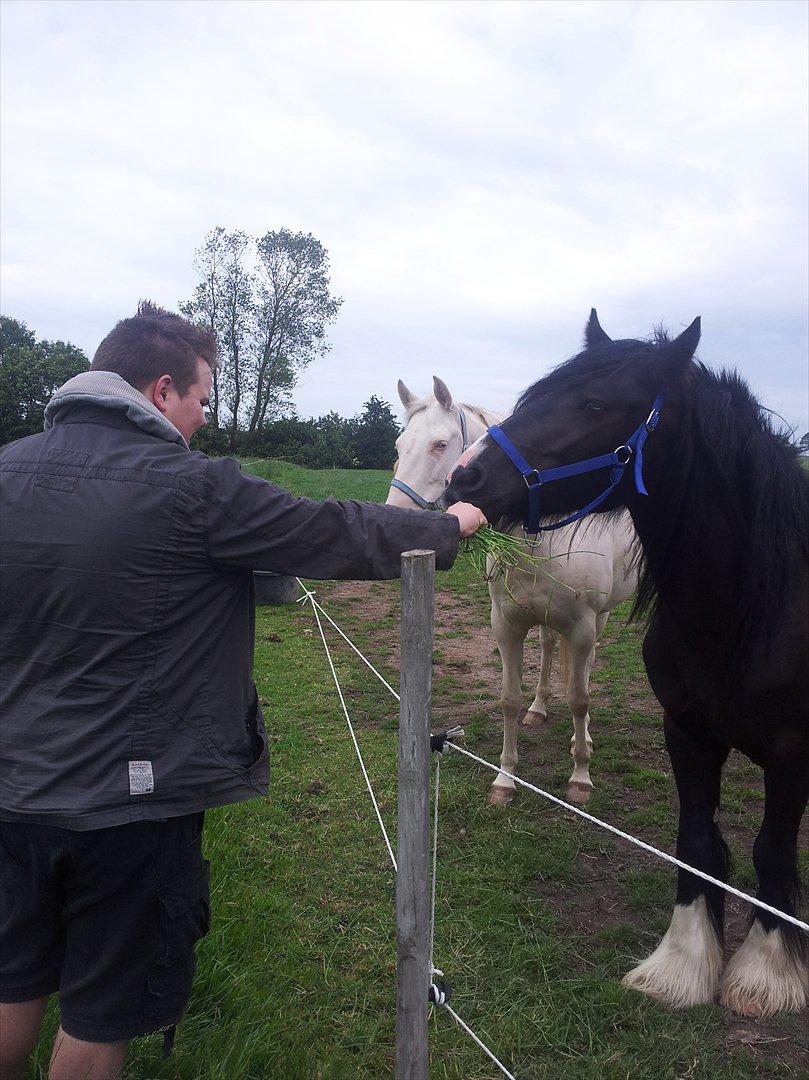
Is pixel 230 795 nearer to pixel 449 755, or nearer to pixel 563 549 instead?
pixel 563 549

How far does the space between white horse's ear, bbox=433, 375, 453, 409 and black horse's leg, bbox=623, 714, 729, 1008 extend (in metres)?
2.26

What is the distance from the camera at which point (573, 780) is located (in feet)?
14.7

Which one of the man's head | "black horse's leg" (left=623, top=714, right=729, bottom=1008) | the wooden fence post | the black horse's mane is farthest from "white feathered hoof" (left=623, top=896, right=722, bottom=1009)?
the man's head

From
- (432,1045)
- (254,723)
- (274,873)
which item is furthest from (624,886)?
(254,723)

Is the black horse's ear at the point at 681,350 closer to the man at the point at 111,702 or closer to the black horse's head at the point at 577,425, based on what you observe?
the black horse's head at the point at 577,425

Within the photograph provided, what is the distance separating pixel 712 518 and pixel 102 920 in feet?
7.06

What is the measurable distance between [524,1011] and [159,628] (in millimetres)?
2152

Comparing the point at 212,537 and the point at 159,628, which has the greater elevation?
the point at 212,537

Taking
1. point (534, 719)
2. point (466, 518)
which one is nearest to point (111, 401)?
point (466, 518)

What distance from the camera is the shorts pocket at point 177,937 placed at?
1569 millimetres

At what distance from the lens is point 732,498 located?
8.26 ft

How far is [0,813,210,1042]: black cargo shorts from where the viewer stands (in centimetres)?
153

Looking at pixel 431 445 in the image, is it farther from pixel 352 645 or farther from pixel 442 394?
pixel 352 645

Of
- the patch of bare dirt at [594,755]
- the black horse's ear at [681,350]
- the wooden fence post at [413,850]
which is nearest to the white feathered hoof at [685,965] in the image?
the patch of bare dirt at [594,755]
